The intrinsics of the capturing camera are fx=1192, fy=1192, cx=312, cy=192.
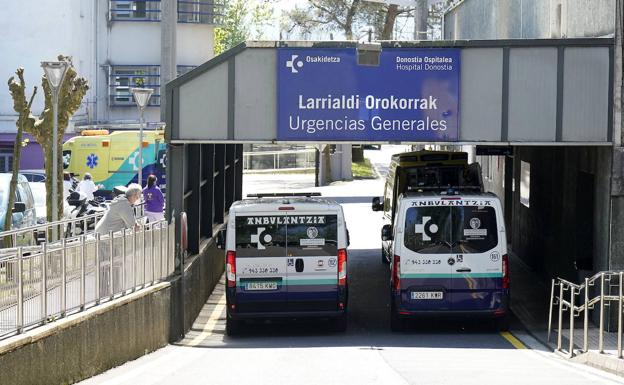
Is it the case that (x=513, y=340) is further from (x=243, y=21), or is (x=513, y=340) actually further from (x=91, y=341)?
(x=243, y=21)

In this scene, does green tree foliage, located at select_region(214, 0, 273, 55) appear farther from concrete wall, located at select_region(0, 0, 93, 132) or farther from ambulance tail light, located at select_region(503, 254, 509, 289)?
ambulance tail light, located at select_region(503, 254, 509, 289)

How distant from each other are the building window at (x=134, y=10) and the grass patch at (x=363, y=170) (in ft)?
40.5

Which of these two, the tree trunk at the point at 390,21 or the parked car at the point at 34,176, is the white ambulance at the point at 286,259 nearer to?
the parked car at the point at 34,176

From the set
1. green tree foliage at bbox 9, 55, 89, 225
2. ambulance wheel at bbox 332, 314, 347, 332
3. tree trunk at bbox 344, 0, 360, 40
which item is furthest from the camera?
tree trunk at bbox 344, 0, 360, 40

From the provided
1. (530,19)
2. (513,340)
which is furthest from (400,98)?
(530,19)

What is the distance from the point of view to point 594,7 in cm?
1862

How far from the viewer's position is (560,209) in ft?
75.0

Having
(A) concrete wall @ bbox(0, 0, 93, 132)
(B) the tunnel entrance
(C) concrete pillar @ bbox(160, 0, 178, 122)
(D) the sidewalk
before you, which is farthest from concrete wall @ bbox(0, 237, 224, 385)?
(A) concrete wall @ bbox(0, 0, 93, 132)

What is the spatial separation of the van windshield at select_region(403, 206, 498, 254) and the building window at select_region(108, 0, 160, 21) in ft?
130

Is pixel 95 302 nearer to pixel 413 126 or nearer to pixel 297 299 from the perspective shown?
pixel 297 299

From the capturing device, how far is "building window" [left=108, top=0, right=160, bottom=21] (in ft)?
181

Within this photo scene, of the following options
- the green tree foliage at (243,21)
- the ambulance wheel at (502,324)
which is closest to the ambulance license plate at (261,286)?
the ambulance wheel at (502,324)

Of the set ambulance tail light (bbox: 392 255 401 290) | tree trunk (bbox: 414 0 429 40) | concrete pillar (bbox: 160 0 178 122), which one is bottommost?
ambulance tail light (bbox: 392 255 401 290)

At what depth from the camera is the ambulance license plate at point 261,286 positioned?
56.2 feet
